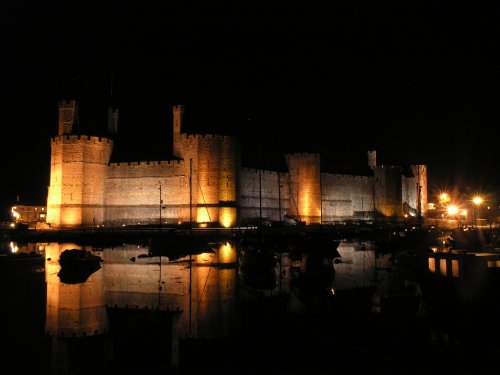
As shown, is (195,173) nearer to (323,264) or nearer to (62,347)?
(323,264)

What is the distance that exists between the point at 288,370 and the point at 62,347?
14.4ft

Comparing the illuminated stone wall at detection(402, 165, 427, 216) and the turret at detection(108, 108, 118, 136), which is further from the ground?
the turret at detection(108, 108, 118, 136)

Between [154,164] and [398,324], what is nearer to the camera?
[398,324]

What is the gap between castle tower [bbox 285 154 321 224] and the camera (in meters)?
45.4

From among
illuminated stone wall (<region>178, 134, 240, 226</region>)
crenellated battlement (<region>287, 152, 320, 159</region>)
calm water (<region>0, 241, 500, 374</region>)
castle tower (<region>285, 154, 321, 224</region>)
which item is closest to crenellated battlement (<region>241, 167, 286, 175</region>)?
castle tower (<region>285, 154, 321, 224</region>)

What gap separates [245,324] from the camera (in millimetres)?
11797

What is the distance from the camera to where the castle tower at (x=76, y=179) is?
1395 inches

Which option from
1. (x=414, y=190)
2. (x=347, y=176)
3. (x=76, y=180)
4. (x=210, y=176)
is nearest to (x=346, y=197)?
(x=347, y=176)

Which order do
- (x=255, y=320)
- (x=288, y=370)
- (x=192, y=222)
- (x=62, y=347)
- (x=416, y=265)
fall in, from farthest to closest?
(x=192, y=222) → (x=416, y=265) → (x=255, y=320) → (x=62, y=347) → (x=288, y=370)

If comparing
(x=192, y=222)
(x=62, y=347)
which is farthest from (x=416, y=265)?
(x=192, y=222)

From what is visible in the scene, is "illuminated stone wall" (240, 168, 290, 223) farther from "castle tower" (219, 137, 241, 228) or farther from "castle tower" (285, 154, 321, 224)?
"castle tower" (219, 137, 241, 228)

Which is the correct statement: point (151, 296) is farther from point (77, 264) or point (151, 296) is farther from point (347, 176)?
point (347, 176)

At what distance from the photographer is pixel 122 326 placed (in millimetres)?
11305

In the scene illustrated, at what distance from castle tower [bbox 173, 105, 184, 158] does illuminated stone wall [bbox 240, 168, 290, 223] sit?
17.8 feet
